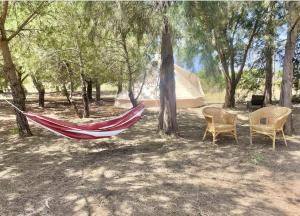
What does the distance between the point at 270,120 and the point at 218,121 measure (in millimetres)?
990

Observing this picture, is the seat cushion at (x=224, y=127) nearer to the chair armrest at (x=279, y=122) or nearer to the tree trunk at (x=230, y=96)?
the chair armrest at (x=279, y=122)

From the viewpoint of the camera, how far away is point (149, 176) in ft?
15.5

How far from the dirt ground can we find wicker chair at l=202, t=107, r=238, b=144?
258 millimetres

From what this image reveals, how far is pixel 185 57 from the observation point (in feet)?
20.7

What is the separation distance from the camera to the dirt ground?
12.5ft

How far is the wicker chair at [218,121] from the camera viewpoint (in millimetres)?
6284

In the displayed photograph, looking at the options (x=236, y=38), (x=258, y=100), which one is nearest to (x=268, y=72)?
(x=258, y=100)

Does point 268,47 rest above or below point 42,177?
above

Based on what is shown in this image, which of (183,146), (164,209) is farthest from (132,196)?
(183,146)

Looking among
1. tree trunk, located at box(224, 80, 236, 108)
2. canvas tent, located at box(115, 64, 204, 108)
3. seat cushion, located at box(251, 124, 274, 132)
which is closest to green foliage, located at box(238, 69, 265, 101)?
canvas tent, located at box(115, 64, 204, 108)

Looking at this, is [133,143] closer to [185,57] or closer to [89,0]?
[185,57]

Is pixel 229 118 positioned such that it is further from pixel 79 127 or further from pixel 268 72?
pixel 268 72

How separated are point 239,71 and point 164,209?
8800 millimetres

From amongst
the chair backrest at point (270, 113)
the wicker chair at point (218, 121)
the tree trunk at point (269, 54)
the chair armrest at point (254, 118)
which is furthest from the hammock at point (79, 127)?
the tree trunk at point (269, 54)
